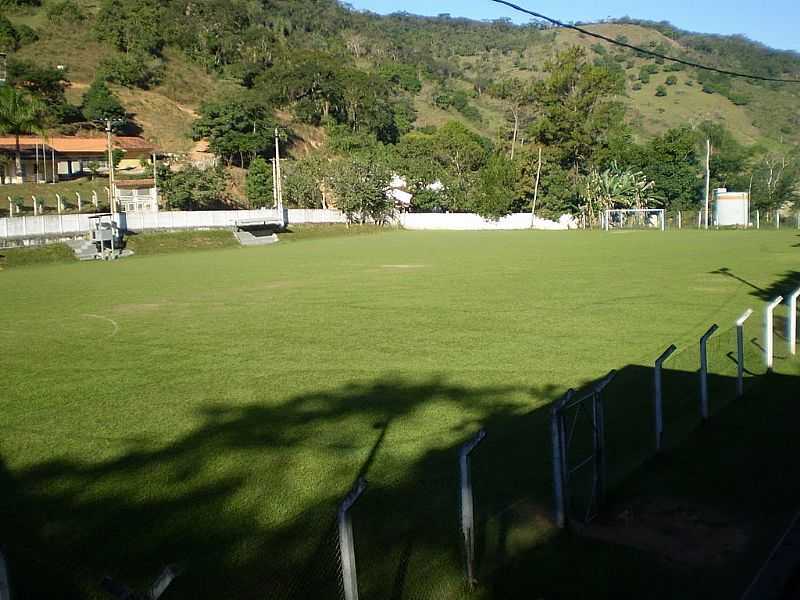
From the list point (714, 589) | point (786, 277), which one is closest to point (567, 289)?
point (786, 277)

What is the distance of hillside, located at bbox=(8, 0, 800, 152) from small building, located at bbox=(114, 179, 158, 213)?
20543mm

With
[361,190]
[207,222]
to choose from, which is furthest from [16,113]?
[361,190]

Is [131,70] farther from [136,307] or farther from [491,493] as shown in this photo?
[491,493]

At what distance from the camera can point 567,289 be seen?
923 inches

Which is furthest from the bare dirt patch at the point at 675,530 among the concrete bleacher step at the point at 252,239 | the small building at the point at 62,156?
the small building at the point at 62,156

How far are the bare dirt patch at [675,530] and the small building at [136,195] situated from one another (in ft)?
182

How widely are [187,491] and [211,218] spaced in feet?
170

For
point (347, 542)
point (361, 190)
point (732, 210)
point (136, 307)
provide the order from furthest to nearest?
point (361, 190) → point (732, 210) → point (136, 307) → point (347, 542)

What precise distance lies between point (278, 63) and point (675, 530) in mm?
116257

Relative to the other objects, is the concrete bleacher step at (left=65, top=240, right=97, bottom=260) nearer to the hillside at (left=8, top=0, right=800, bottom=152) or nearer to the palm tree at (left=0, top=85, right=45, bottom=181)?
the palm tree at (left=0, top=85, right=45, bottom=181)

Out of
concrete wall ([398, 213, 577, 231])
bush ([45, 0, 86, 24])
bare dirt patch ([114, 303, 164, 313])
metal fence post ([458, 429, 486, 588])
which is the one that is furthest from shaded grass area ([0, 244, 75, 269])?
bush ([45, 0, 86, 24])

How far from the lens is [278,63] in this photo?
4510 inches

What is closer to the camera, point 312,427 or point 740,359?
point 312,427

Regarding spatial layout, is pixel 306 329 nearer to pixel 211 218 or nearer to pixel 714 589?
pixel 714 589
